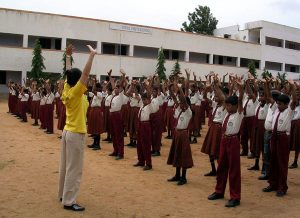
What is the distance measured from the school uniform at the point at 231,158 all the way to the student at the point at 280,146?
102cm

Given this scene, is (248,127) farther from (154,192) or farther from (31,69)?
(31,69)

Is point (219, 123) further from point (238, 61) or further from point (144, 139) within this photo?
point (238, 61)

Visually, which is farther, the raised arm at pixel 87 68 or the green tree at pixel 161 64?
the green tree at pixel 161 64

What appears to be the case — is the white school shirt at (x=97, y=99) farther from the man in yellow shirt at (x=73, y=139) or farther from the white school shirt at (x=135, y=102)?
the man in yellow shirt at (x=73, y=139)

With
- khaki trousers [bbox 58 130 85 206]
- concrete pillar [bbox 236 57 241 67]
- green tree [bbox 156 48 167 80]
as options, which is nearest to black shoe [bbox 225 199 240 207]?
khaki trousers [bbox 58 130 85 206]

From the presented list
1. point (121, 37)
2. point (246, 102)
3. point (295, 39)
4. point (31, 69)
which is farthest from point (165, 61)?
point (246, 102)

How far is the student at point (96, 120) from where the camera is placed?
1142 cm

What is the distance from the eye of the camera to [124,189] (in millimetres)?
7094

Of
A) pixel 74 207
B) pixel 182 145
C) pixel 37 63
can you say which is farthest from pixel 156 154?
pixel 37 63

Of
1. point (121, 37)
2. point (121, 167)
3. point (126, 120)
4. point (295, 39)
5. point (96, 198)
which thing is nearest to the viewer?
point (96, 198)

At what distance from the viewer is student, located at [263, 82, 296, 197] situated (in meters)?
7.07

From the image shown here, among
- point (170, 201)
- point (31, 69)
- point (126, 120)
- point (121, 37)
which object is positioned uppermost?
point (121, 37)

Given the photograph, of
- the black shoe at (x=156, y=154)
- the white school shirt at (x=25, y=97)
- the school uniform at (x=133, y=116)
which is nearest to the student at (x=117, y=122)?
the black shoe at (x=156, y=154)

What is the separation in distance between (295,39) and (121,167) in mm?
39893
